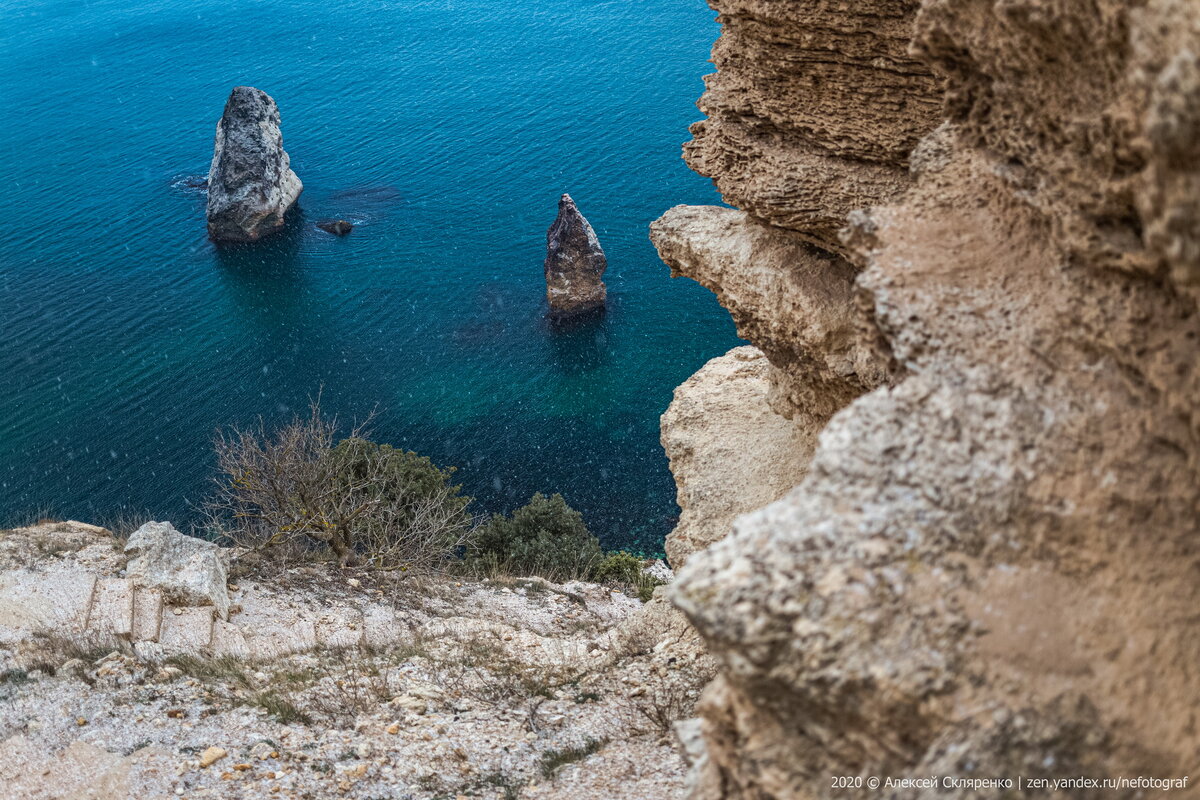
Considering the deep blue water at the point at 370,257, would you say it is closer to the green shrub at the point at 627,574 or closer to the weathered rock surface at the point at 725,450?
the green shrub at the point at 627,574

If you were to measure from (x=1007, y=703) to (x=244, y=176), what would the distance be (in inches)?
1939

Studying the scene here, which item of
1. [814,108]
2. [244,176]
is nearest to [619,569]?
[814,108]

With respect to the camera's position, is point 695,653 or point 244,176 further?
point 244,176

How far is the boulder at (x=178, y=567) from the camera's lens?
1608cm

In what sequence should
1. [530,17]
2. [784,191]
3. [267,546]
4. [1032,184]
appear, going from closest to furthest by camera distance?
[1032,184] < [784,191] < [267,546] < [530,17]

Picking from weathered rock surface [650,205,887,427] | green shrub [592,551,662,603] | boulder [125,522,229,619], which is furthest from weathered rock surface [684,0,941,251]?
green shrub [592,551,662,603]

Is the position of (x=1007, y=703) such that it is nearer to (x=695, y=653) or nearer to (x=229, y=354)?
(x=695, y=653)

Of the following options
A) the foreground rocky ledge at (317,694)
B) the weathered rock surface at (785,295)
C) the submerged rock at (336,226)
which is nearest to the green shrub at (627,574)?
the foreground rocky ledge at (317,694)

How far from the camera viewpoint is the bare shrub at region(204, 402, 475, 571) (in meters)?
20.4

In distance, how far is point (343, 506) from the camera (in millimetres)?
21766

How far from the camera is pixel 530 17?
6838cm

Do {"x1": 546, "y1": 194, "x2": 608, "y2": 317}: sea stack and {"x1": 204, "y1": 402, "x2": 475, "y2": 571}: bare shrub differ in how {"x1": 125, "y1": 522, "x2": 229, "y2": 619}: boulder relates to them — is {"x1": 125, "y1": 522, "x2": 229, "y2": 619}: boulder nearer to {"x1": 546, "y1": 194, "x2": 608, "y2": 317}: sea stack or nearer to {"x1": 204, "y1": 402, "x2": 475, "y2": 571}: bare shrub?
{"x1": 204, "y1": 402, "x2": 475, "y2": 571}: bare shrub

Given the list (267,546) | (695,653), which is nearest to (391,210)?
(267,546)

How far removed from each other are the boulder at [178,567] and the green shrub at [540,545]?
7.00m
